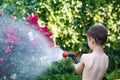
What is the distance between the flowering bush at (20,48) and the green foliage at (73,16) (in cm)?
164

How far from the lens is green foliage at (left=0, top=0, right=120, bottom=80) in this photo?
855 cm

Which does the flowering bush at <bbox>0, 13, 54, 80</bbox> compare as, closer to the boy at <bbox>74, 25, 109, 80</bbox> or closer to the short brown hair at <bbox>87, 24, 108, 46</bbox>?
the boy at <bbox>74, 25, 109, 80</bbox>

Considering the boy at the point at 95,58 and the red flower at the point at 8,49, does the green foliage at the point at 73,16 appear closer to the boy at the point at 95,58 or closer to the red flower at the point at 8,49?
the red flower at the point at 8,49

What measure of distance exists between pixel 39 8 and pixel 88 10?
3.50ft

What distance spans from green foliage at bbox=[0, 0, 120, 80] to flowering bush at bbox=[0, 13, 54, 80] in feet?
5.39

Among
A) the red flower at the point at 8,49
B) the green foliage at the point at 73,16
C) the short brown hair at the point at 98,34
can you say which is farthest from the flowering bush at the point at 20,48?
the short brown hair at the point at 98,34

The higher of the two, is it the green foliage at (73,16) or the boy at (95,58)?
the boy at (95,58)

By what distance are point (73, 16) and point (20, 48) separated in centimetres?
269

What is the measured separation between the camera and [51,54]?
22.0 ft

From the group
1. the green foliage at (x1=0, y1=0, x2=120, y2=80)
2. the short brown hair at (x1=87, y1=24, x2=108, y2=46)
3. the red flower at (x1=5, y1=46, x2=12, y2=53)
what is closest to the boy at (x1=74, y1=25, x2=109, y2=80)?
the short brown hair at (x1=87, y1=24, x2=108, y2=46)

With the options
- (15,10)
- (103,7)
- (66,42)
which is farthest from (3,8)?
(103,7)

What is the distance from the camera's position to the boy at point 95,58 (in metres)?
4.37

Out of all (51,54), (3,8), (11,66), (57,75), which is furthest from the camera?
(3,8)

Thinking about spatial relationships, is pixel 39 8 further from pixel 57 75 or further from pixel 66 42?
pixel 57 75
